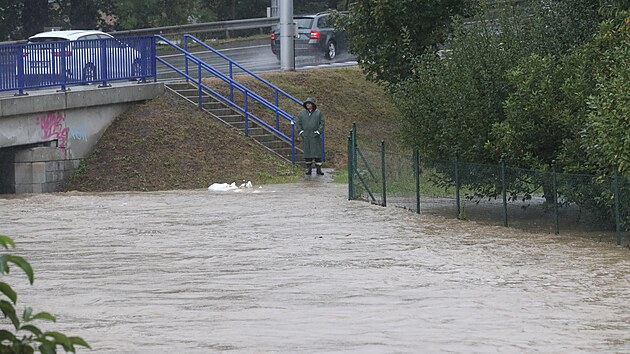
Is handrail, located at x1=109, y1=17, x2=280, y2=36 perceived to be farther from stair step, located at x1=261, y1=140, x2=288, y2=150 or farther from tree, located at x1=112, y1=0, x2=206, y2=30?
stair step, located at x1=261, y1=140, x2=288, y2=150

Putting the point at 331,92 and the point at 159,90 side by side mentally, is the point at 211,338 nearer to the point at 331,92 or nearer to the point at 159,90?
the point at 159,90

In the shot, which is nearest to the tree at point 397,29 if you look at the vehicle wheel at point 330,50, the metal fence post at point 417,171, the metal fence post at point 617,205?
the metal fence post at point 417,171

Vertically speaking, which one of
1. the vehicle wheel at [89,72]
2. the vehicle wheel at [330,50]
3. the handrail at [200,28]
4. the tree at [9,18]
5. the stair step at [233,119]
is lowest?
the stair step at [233,119]

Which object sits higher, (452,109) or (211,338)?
(452,109)

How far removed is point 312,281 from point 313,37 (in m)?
27.4

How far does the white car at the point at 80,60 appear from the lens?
2736 centimetres

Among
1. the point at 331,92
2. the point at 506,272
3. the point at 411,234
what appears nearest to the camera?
the point at 506,272

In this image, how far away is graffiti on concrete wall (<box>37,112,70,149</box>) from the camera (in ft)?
89.7

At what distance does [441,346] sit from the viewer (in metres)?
10.8

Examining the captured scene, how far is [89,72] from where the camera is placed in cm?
2902

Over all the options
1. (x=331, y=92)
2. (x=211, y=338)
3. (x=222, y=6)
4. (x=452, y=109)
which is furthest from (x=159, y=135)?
(x=222, y=6)

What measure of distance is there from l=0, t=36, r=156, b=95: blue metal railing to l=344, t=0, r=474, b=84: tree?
586 cm

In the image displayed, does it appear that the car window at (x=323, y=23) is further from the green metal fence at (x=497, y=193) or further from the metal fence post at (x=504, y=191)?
the metal fence post at (x=504, y=191)

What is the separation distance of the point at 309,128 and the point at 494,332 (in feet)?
56.7
